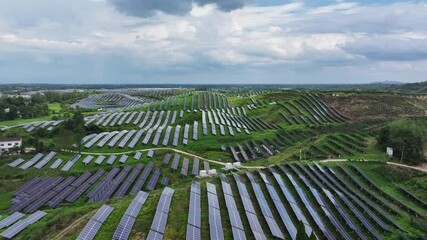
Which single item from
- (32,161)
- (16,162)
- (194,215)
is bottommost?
(16,162)

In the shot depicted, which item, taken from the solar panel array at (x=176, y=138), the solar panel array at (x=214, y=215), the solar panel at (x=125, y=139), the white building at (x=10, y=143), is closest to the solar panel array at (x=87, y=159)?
the solar panel at (x=125, y=139)

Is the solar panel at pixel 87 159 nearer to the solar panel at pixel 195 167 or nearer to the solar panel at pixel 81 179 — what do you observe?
the solar panel at pixel 81 179

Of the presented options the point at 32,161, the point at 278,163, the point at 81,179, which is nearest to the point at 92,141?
the point at 32,161

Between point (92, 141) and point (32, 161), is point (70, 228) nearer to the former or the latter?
point (32, 161)

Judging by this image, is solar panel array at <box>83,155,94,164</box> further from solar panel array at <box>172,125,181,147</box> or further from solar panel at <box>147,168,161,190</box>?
solar panel array at <box>172,125,181,147</box>

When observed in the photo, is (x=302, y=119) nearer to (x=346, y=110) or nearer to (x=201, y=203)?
(x=346, y=110)

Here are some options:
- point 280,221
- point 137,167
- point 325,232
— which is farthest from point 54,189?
point 325,232
